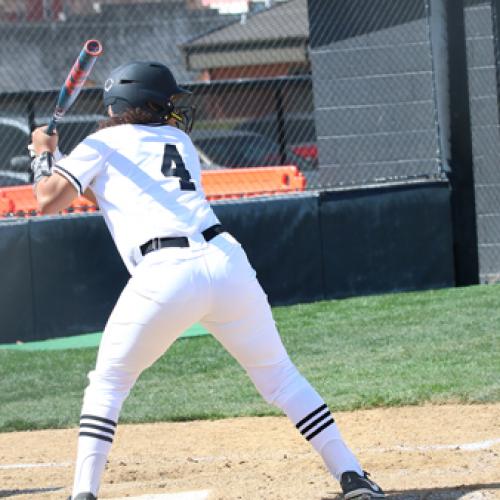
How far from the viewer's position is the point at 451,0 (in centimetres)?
1100

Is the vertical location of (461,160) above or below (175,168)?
above

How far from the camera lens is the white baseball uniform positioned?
4.20 meters

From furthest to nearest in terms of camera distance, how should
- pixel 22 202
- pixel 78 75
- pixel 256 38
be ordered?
pixel 256 38 → pixel 22 202 → pixel 78 75

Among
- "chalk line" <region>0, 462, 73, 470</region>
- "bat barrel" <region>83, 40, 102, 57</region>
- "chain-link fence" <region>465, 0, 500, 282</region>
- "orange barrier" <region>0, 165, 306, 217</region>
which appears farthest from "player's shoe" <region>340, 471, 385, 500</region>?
"orange barrier" <region>0, 165, 306, 217</region>

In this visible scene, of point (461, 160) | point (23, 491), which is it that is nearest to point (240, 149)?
point (461, 160)

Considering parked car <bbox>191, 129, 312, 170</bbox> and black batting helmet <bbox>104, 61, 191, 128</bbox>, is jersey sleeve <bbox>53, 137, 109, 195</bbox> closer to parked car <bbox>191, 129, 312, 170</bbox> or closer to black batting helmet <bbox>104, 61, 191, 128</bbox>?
black batting helmet <bbox>104, 61, 191, 128</bbox>

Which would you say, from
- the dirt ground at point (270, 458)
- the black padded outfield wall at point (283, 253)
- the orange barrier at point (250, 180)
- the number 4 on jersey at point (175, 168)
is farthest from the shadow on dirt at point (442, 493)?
the orange barrier at point (250, 180)

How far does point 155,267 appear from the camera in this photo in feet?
13.8

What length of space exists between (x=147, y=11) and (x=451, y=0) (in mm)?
14128

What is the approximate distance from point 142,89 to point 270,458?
2015 mm

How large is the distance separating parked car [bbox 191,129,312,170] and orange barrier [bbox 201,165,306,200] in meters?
1.11

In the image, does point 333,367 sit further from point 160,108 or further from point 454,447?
point 160,108

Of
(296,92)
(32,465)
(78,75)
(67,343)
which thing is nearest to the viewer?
(78,75)

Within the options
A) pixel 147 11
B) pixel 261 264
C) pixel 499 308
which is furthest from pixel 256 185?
pixel 147 11
